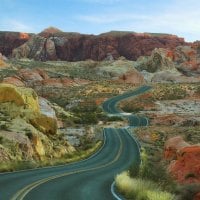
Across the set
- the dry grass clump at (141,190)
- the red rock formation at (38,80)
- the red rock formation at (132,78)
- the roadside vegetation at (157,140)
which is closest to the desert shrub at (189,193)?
the roadside vegetation at (157,140)

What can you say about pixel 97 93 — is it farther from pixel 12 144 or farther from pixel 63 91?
pixel 12 144

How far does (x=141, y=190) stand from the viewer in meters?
19.4

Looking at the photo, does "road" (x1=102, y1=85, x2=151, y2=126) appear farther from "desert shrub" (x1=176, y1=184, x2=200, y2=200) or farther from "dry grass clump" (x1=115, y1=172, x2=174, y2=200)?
"desert shrub" (x1=176, y1=184, x2=200, y2=200)

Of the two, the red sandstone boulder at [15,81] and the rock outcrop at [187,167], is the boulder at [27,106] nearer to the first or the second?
the rock outcrop at [187,167]

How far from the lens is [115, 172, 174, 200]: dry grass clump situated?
55.1 feet

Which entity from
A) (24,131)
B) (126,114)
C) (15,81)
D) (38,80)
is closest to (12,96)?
(24,131)

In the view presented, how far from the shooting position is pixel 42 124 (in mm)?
45281

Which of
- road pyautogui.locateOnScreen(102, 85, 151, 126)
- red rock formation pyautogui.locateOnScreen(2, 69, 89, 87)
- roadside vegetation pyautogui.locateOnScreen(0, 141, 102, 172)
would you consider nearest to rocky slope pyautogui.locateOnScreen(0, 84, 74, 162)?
roadside vegetation pyautogui.locateOnScreen(0, 141, 102, 172)

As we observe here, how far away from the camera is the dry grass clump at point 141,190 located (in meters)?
16.8

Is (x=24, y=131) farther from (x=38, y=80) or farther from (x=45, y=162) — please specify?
(x=38, y=80)

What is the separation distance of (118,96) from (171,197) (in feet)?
398

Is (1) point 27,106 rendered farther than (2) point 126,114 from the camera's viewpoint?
No

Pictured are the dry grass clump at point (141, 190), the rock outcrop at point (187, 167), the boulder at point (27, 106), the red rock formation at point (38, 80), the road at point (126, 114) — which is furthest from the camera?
the red rock formation at point (38, 80)

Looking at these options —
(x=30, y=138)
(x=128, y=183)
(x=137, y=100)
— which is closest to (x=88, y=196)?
(x=128, y=183)
